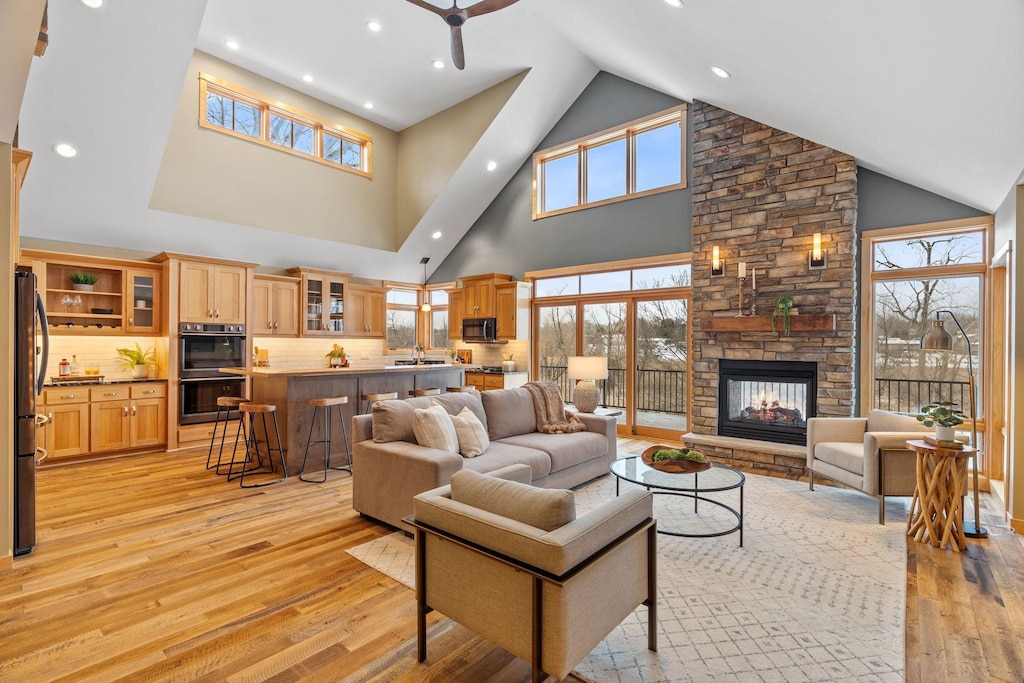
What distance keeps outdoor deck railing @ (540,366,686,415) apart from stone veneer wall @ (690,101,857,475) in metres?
0.55

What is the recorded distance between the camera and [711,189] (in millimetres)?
6086

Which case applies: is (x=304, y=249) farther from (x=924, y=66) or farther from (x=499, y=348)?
(x=924, y=66)

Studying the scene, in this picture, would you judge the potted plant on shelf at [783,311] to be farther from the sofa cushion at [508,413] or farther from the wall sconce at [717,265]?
the sofa cushion at [508,413]

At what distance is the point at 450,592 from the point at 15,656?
1.94 metres

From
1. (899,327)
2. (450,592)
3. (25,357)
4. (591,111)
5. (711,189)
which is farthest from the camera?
(591,111)

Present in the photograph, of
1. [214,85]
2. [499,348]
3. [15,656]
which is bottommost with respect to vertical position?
[15,656]

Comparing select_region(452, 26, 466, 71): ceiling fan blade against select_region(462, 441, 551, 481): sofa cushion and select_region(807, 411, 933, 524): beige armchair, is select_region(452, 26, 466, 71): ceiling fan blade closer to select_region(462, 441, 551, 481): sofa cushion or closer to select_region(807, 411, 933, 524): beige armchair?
select_region(462, 441, 551, 481): sofa cushion

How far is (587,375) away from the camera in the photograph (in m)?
5.32

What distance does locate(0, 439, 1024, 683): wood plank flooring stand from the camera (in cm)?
217

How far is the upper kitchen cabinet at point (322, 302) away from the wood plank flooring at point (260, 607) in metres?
4.27

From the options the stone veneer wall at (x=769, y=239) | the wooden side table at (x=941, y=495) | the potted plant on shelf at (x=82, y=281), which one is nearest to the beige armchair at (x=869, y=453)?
the wooden side table at (x=941, y=495)

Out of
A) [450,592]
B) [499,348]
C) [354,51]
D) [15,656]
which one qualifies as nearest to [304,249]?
[354,51]

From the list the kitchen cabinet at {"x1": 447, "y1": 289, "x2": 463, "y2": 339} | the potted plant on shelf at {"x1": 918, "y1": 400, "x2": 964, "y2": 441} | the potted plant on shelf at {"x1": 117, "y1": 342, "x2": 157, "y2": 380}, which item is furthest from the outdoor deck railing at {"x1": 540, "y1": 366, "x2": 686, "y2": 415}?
the potted plant on shelf at {"x1": 117, "y1": 342, "x2": 157, "y2": 380}

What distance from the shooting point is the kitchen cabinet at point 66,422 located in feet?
18.1
